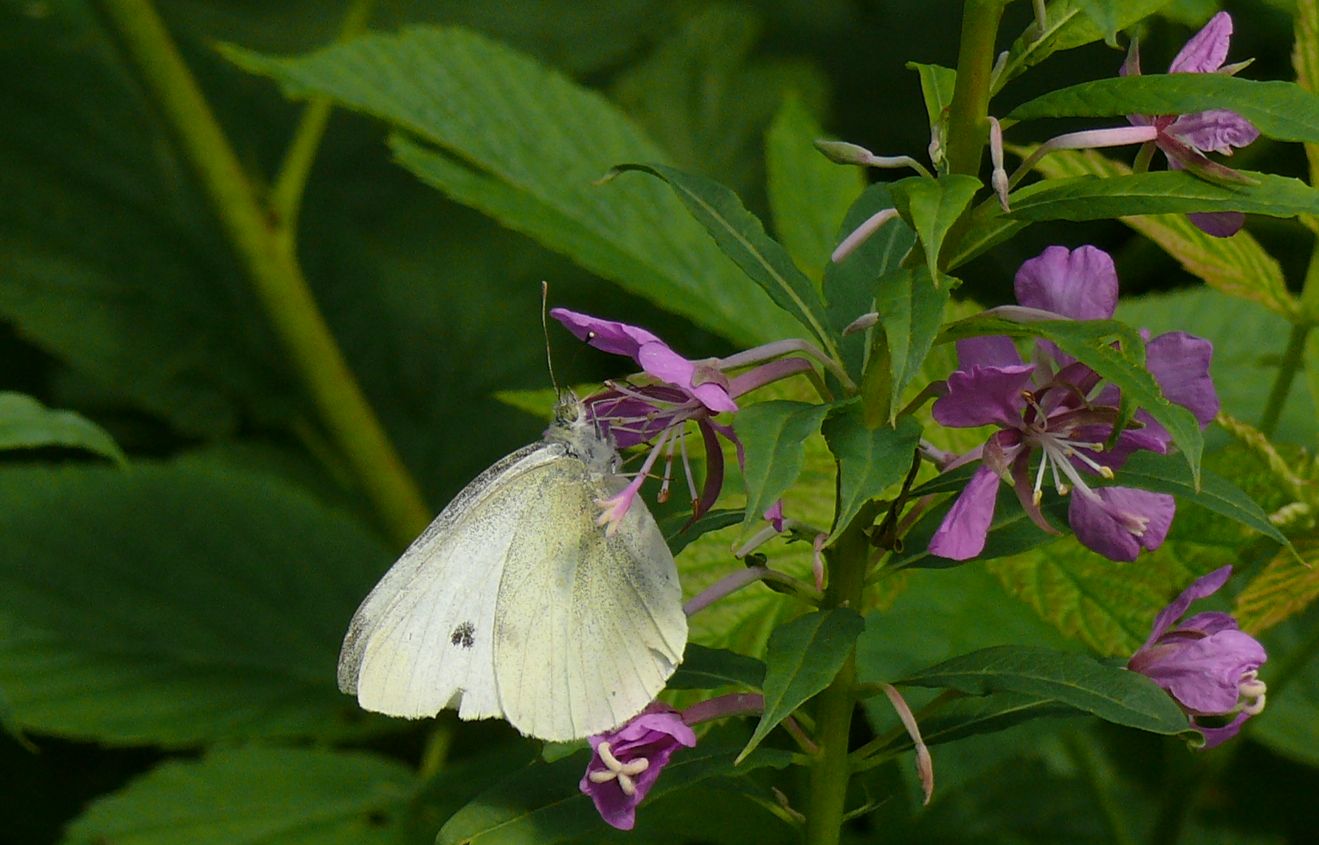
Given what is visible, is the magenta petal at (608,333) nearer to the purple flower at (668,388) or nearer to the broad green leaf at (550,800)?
the purple flower at (668,388)

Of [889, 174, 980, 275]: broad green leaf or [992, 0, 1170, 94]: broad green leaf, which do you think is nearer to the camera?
[889, 174, 980, 275]: broad green leaf

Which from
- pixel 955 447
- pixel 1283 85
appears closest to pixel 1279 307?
pixel 955 447

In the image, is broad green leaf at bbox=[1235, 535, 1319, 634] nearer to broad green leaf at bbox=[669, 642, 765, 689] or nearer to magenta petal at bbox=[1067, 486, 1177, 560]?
magenta petal at bbox=[1067, 486, 1177, 560]

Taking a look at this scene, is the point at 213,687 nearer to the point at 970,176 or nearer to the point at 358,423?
the point at 358,423

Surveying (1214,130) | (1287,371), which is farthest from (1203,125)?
(1287,371)

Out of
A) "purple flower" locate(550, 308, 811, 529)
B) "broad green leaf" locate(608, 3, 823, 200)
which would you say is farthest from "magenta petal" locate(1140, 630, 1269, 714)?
"broad green leaf" locate(608, 3, 823, 200)

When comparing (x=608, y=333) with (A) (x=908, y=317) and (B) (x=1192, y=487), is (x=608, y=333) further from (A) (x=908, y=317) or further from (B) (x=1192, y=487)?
(B) (x=1192, y=487)

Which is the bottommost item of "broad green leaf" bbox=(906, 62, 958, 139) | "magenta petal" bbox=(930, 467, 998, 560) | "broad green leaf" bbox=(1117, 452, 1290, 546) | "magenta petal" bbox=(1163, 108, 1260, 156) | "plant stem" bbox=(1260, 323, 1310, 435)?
"plant stem" bbox=(1260, 323, 1310, 435)
